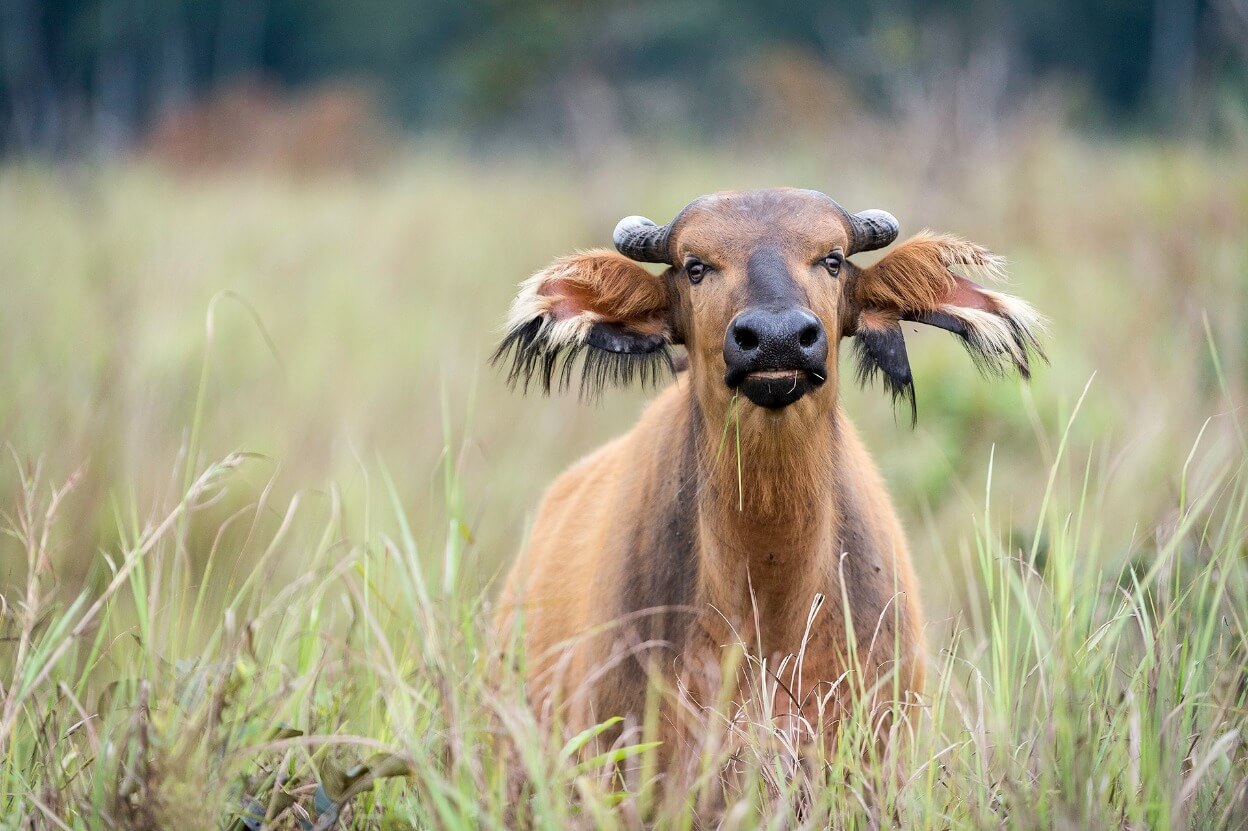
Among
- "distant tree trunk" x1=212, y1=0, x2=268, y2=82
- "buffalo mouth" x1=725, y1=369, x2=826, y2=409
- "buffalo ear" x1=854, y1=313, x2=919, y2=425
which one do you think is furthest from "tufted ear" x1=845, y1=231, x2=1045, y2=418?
"distant tree trunk" x1=212, y1=0, x2=268, y2=82

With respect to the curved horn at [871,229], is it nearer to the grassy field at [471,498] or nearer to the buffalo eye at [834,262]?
the buffalo eye at [834,262]

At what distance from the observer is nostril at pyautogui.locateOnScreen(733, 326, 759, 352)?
3.16 metres

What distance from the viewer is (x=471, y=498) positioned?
6652mm

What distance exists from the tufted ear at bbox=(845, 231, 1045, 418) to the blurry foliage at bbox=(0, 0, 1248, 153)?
879 cm

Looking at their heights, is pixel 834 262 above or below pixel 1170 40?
below

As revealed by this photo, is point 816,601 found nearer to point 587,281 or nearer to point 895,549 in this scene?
point 895,549

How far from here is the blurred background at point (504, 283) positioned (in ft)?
19.3

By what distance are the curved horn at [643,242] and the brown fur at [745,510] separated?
0.07 m

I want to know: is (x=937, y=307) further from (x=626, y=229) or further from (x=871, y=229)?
(x=626, y=229)

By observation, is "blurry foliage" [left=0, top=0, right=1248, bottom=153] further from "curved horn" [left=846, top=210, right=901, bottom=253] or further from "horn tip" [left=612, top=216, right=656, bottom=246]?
"horn tip" [left=612, top=216, right=656, bottom=246]

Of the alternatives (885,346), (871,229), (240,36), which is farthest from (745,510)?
(240,36)

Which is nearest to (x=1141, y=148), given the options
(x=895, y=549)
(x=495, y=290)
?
(x=495, y=290)

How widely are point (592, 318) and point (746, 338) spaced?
737 millimetres

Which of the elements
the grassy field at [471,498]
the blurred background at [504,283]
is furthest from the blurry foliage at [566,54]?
the grassy field at [471,498]
